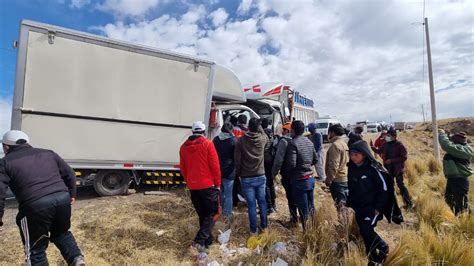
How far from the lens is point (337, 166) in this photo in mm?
4887

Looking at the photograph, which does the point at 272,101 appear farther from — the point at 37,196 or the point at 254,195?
the point at 37,196

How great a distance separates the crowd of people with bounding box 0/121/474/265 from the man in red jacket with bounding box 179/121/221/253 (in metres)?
0.01

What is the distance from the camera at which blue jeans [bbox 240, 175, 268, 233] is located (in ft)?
15.5

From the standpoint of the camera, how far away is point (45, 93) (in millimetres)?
5582

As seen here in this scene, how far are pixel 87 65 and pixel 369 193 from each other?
536 centimetres

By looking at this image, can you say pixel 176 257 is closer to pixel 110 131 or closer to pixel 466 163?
pixel 110 131

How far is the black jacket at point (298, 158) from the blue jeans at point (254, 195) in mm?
481

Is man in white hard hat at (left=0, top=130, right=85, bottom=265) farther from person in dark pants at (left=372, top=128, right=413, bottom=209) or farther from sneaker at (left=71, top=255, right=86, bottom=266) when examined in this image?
person in dark pants at (left=372, top=128, right=413, bottom=209)

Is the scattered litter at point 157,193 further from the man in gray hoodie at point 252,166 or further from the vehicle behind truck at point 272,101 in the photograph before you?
the vehicle behind truck at point 272,101

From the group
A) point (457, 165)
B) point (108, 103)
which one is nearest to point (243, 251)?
point (108, 103)

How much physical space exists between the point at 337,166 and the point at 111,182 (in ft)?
15.5

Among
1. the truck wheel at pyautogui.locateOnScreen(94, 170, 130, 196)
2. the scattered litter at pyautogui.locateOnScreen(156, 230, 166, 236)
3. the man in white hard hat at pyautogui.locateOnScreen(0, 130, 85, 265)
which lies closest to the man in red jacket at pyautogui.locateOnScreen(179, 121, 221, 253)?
the scattered litter at pyautogui.locateOnScreen(156, 230, 166, 236)

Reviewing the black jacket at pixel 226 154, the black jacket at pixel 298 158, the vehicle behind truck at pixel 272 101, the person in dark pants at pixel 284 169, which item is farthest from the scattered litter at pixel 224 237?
the vehicle behind truck at pixel 272 101

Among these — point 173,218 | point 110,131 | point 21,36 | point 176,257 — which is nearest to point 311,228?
point 176,257
